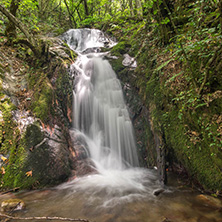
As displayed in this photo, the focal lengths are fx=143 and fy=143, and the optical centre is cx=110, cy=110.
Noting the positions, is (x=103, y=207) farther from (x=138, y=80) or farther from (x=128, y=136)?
(x=138, y=80)

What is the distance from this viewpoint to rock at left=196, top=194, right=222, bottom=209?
2293 millimetres

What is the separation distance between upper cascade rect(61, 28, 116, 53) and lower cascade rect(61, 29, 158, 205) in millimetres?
3992

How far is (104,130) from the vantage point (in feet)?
18.5

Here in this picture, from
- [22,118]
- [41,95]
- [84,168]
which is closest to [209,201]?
[84,168]

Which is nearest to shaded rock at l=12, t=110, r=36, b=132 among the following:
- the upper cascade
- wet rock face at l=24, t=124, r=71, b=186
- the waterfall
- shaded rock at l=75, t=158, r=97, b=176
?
wet rock face at l=24, t=124, r=71, b=186

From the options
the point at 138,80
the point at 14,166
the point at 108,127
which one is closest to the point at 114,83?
the point at 138,80

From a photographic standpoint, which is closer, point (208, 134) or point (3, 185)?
point (208, 134)

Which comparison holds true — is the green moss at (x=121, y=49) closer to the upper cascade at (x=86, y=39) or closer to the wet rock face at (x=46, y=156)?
the upper cascade at (x=86, y=39)

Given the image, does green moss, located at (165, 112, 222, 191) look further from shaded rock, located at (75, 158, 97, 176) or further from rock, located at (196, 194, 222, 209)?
shaded rock, located at (75, 158, 97, 176)

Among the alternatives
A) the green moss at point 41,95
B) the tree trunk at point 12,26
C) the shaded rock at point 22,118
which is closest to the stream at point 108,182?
the green moss at point 41,95

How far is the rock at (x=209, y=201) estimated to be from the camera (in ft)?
7.52

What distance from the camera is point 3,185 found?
3088mm

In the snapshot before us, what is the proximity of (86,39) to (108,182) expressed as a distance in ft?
34.3

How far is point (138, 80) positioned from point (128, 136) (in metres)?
2.12
